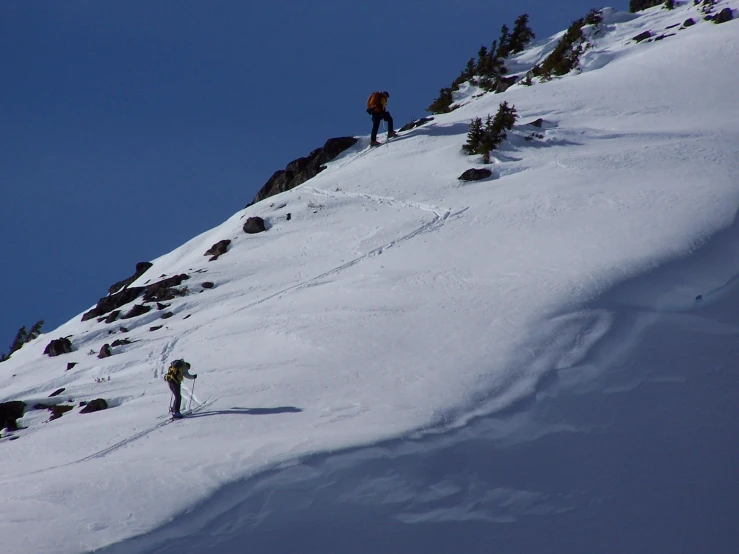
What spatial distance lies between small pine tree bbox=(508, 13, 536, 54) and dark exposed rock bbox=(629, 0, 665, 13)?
5675 millimetres

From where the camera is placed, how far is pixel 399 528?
851 cm

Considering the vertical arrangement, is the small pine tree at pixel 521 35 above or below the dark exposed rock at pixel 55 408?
above

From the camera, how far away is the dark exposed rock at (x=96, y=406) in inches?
492

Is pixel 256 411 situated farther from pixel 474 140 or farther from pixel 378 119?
pixel 378 119

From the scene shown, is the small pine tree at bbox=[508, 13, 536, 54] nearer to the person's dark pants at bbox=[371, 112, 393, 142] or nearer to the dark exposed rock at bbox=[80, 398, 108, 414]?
the person's dark pants at bbox=[371, 112, 393, 142]

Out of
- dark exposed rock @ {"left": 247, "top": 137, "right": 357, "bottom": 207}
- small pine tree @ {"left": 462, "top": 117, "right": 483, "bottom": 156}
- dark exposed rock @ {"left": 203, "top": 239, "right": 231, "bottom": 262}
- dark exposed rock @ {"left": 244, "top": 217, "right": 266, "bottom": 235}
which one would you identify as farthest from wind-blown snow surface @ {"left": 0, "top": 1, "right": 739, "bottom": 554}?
dark exposed rock @ {"left": 247, "top": 137, "right": 357, "bottom": 207}

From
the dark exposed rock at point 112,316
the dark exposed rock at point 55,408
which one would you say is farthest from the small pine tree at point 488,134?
the dark exposed rock at point 55,408

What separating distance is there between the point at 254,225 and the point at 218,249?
129cm

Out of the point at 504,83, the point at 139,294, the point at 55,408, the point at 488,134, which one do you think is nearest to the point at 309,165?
the point at 488,134

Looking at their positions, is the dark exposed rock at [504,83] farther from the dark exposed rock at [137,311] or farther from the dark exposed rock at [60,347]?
the dark exposed rock at [60,347]

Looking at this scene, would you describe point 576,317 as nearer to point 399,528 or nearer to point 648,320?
point 648,320

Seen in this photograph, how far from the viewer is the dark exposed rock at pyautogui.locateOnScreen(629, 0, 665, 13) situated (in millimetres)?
38944

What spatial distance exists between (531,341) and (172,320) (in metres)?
9.02

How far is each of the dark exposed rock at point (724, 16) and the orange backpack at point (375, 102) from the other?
14.9m
